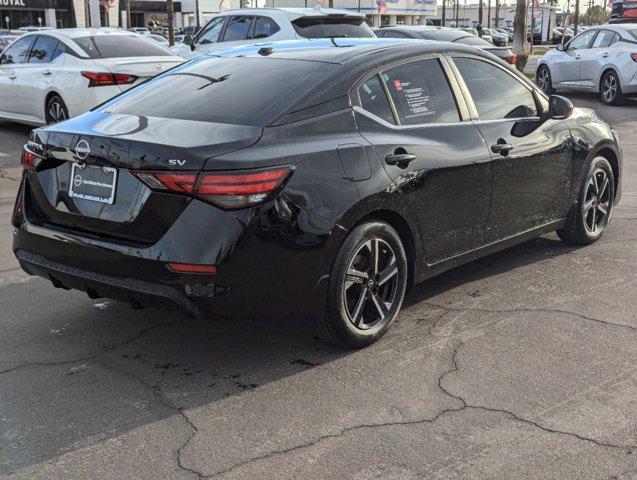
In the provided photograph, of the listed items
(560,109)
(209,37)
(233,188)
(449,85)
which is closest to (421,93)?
(449,85)

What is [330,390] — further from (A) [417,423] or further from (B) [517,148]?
(B) [517,148]

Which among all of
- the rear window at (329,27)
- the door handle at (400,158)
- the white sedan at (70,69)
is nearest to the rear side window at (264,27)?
the rear window at (329,27)

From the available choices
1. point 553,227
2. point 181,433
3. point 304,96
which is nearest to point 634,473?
point 181,433

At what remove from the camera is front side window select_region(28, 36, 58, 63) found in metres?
12.1

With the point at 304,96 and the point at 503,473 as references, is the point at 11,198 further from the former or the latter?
the point at 503,473

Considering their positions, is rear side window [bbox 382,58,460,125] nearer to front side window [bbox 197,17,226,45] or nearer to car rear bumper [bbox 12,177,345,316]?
car rear bumper [bbox 12,177,345,316]

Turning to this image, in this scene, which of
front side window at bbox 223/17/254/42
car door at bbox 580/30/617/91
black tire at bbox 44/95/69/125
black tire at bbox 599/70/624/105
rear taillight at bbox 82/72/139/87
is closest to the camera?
rear taillight at bbox 82/72/139/87

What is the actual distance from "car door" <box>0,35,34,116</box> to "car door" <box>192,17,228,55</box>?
3.87 meters

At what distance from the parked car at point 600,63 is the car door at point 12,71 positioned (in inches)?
444

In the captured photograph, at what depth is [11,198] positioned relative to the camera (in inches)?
341

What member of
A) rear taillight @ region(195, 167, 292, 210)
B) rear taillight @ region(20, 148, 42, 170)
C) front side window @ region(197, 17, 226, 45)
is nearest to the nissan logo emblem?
rear taillight @ region(20, 148, 42, 170)

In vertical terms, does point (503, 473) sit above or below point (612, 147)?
below

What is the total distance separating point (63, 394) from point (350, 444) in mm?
1434

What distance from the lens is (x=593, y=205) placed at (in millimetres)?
6535
